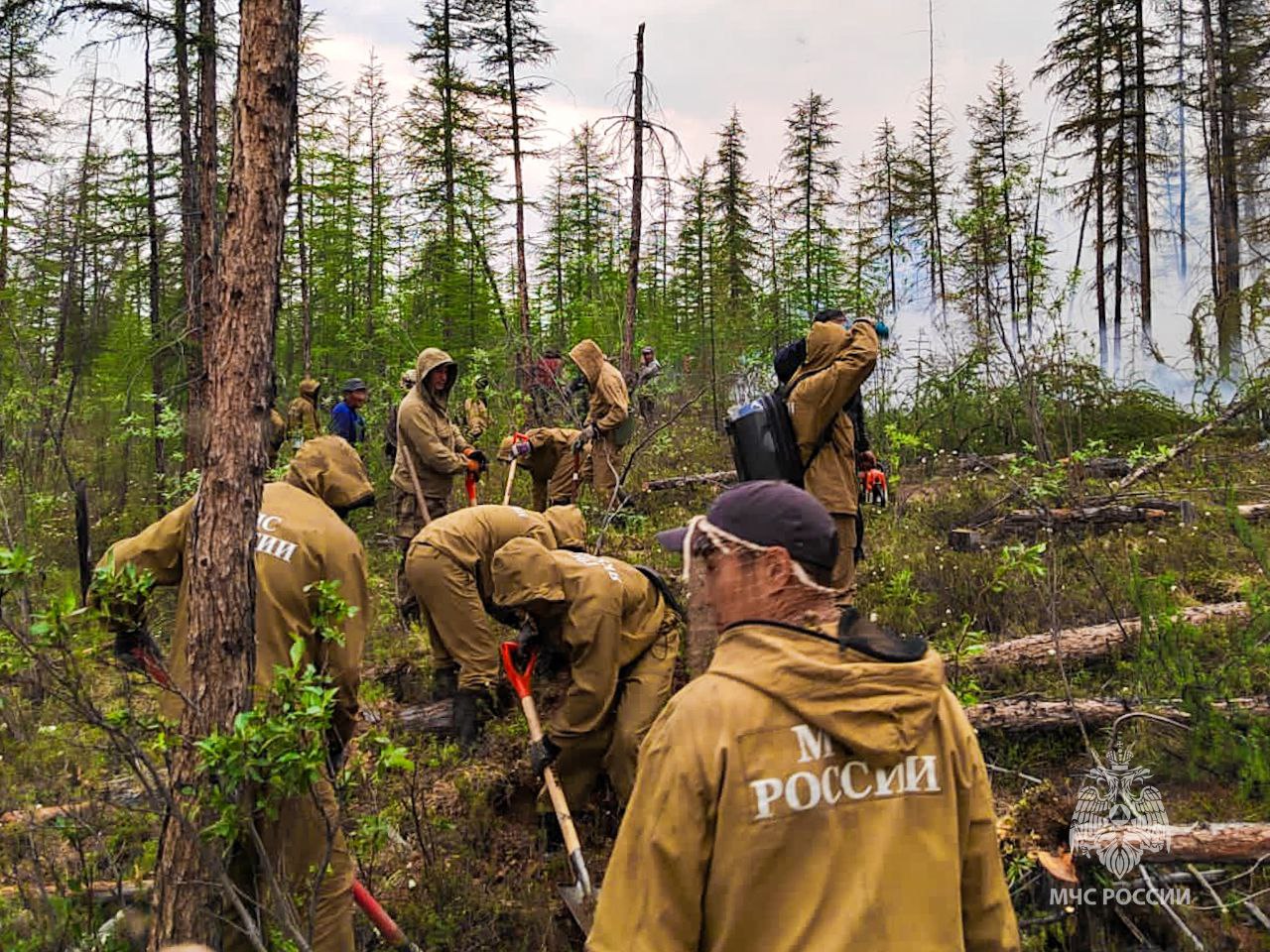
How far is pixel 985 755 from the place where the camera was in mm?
4840

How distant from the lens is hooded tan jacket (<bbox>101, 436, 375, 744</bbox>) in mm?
3568

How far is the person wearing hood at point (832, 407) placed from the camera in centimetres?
534

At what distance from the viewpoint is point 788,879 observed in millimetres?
1570

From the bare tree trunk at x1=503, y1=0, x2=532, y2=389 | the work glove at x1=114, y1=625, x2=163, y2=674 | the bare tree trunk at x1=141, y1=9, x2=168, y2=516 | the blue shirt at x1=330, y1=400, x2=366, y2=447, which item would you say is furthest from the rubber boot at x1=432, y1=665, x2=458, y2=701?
the bare tree trunk at x1=503, y1=0, x2=532, y2=389

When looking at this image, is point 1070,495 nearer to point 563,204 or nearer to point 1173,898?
point 1173,898

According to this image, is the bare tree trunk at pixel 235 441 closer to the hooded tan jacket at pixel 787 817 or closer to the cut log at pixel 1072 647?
the hooded tan jacket at pixel 787 817

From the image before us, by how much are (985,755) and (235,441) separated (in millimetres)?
4149

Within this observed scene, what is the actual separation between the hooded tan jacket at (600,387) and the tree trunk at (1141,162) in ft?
47.9

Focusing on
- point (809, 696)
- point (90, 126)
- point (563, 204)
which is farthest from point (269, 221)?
point (563, 204)

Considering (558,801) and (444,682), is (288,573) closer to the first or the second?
(558,801)

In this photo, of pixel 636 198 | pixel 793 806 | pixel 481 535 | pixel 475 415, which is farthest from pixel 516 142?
pixel 793 806

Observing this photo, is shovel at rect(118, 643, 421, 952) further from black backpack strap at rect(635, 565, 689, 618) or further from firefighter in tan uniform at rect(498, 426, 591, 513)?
firefighter in tan uniform at rect(498, 426, 591, 513)

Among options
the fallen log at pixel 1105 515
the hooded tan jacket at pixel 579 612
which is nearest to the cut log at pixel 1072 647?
the hooded tan jacket at pixel 579 612

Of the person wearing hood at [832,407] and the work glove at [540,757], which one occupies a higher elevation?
the person wearing hood at [832,407]
